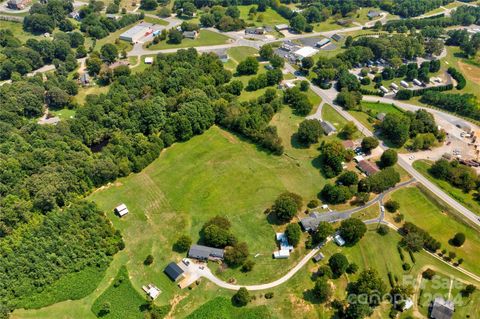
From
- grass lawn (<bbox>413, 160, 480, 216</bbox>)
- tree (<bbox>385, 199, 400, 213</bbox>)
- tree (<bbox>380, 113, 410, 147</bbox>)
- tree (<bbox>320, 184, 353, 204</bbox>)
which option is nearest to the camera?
tree (<bbox>385, 199, 400, 213</bbox>)

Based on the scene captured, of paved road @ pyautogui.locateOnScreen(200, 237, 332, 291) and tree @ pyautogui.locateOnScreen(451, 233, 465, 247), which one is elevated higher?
tree @ pyautogui.locateOnScreen(451, 233, 465, 247)

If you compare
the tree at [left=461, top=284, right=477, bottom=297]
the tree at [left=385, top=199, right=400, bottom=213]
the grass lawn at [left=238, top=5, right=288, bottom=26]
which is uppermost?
the grass lawn at [left=238, top=5, right=288, bottom=26]

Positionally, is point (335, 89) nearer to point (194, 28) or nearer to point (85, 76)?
point (194, 28)

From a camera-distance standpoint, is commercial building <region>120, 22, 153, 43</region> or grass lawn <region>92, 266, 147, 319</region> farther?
commercial building <region>120, 22, 153, 43</region>

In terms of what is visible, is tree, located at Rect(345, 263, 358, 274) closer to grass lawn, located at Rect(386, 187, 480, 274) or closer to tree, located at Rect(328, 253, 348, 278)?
tree, located at Rect(328, 253, 348, 278)

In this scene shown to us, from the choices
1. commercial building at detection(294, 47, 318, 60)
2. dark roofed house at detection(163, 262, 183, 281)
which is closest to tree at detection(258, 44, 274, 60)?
commercial building at detection(294, 47, 318, 60)

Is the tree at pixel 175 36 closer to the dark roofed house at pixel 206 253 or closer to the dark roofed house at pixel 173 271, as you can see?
the dark roofed house at pixel 206 253

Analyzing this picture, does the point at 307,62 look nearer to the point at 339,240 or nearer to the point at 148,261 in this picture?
the point at 339,240
